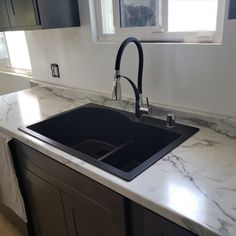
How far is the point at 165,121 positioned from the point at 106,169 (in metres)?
0.51

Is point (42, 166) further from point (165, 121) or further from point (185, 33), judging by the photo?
point (185, 33)

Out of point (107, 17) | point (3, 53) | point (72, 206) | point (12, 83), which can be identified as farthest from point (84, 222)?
point (3, 53)

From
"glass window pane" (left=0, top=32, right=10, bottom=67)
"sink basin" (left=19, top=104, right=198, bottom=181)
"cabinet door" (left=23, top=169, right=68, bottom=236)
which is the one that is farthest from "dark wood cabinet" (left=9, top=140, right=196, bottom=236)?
"glass window pane" (left=0, top=32, right=10, bottom=67)

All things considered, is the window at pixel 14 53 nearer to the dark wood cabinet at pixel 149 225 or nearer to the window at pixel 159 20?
the window at pixel 159 20

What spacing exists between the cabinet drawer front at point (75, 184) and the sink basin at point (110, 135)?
0.27 feet

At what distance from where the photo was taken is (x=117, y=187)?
2.86 feet

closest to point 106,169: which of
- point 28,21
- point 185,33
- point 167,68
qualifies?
point 167,68

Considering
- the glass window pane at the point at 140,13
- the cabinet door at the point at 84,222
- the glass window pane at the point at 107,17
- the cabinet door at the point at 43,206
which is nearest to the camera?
the cabinet door at the point at 84,222

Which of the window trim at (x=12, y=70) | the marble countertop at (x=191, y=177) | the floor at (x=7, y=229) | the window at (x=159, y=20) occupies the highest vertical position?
the window at (x=159, y=20)

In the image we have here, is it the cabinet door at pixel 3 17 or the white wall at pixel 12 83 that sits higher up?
the cabinet door at pixel 3 17

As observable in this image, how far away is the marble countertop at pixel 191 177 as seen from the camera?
0.71 metres

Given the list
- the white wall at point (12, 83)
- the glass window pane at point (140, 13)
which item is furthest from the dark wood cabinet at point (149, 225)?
the white wall at point (12, 83)

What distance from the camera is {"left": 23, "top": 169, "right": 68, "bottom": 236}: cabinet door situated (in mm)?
1283

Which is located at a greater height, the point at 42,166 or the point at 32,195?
the point at 42,166
